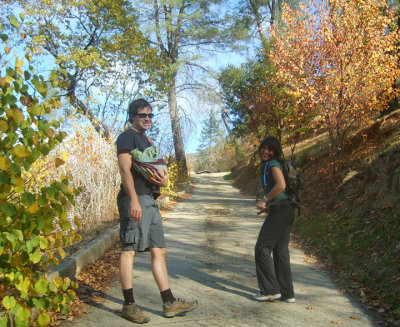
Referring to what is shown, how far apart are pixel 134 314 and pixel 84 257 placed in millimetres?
1949

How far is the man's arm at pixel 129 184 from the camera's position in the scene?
3672 millimetres

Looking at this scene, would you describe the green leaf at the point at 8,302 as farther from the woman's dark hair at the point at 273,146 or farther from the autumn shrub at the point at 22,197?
the woman's dark hair at the point at 273,146

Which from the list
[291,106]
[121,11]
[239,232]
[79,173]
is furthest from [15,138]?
[121,11]

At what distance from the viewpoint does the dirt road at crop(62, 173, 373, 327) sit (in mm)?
3887

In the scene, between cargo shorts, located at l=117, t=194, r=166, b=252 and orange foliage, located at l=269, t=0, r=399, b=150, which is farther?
orange foliage, located at l=269, t=0, r=399, b=150

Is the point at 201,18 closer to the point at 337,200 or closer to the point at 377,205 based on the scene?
the point at 337,200

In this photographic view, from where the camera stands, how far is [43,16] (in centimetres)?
1558

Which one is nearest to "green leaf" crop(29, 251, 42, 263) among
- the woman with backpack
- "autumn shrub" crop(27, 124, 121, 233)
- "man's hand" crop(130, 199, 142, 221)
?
"man's hand" crop(130, 199, 142, 221)

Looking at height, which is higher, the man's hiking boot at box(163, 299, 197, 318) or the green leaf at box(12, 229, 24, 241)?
the green leaf at box(12, 229, 24, 241)

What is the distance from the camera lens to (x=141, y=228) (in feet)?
12.5

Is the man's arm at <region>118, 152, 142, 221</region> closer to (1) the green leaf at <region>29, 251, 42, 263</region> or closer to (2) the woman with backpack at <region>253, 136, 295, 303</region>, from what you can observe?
(1) the green leaf at <region>29, 251, 42, 263</region>

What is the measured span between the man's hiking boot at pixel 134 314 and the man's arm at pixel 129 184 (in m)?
0.85

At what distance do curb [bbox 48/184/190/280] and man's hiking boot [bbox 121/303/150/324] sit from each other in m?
0.86

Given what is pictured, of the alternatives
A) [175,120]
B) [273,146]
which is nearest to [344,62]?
[273,146]
